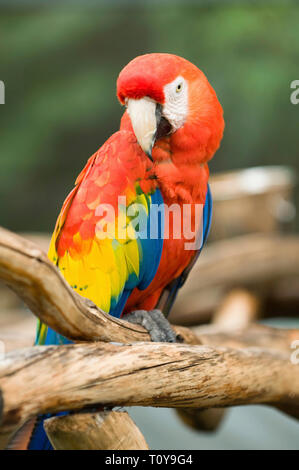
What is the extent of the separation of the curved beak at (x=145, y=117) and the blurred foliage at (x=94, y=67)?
123 cm

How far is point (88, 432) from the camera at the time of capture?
1.73ft

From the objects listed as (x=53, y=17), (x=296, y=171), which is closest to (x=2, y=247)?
(x=53, y=17)

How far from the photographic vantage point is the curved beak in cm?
56

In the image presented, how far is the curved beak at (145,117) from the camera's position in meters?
0.56

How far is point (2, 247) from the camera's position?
1.29 ft

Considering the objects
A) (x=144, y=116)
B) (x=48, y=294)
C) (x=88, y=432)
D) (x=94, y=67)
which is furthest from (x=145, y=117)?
(x=94, y=67)

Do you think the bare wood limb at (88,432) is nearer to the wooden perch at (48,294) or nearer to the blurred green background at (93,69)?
the wooden perch at (48,294)

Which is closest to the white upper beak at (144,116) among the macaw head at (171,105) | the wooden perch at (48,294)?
the macaw head at (171,105)

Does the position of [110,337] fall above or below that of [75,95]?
below

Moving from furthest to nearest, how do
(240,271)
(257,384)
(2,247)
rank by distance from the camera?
(240,271) → (257,384) → (2,247)

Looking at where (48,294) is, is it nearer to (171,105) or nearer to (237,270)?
(171,105)

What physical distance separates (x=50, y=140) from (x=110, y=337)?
154 centimetres

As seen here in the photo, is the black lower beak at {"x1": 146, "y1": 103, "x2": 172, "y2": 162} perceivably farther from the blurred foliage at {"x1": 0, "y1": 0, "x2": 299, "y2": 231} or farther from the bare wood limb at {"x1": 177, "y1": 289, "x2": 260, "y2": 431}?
the blurred foliage at {"x1": 0, "y1": 0, "x2": 299, "y2": 231}
